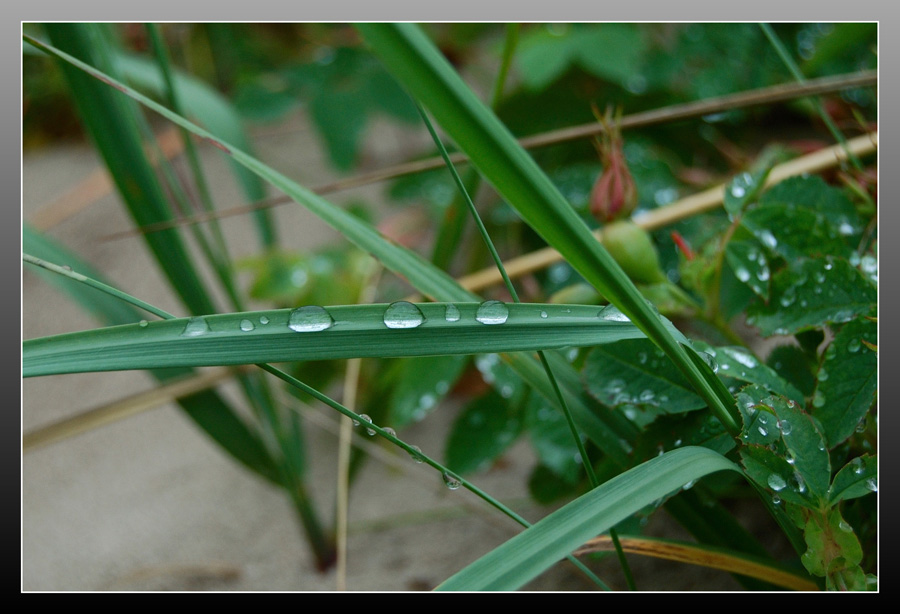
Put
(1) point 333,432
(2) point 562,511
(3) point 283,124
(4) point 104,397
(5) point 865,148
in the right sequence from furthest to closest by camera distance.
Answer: (3) point 283,124
(4) point 104,397
(1) point 333,432
(5) point 865,148
(2) point 562,511

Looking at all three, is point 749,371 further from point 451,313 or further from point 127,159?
point 127,159

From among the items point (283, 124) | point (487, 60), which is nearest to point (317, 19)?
point (487, 60)

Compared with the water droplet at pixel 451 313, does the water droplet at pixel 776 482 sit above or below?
below

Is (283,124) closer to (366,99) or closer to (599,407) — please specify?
(366,99)

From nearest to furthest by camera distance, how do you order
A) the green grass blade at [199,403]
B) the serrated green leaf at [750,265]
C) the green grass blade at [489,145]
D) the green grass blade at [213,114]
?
the green grass blade at [489,145] → the serrated green leaf at [750,265] → the green grass blade at [199,403] → the green grass blade at [213,114]

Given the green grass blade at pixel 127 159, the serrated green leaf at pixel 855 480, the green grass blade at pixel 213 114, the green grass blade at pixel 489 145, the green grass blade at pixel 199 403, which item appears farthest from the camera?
the green grass blade at pixel 213 114

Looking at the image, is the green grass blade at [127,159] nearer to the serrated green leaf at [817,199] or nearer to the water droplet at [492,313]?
the water droplet at [492,313]

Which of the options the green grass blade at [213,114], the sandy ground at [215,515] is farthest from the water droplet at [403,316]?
the green grass blade at [213,114]
